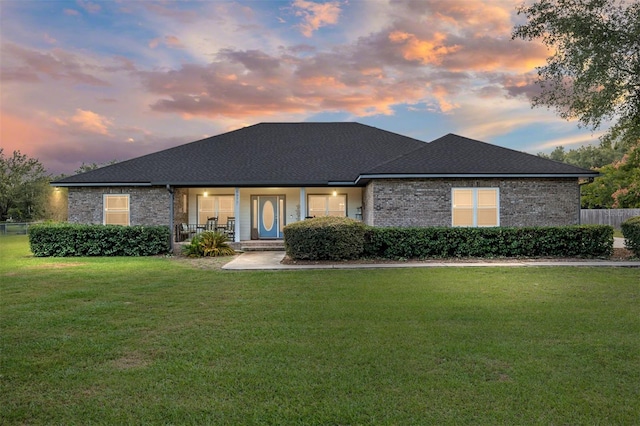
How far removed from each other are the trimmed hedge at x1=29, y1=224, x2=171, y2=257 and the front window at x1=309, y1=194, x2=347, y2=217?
774 centimetres

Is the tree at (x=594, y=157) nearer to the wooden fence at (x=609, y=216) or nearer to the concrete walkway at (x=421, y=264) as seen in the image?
the wooden fence at (x=609, y=216)

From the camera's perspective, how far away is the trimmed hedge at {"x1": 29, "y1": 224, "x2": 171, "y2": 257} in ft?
51.4

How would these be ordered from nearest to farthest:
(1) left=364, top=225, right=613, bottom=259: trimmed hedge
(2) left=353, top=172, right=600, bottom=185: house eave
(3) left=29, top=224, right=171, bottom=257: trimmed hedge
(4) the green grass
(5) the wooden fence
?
(4) the green grass → (1) left=364, top=225, right=613, bottom=259: trimmed hedge → (2) left=353, top=172, right=600, bottom=185: house eave → (3) left=29, top=224, right=171, bottom=257: trimmed hedge → (5) the wooden fence

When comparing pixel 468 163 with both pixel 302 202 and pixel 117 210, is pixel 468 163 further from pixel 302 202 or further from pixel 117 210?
pixel 117 210

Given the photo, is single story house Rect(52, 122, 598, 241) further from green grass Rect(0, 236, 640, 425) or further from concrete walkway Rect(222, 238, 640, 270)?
green grass Rect(0, 236, 640, 425)

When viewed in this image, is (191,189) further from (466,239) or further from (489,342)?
(489,342)

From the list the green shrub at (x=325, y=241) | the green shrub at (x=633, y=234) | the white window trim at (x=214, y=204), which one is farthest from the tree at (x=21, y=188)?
the green shrub at (x=633, y=234)

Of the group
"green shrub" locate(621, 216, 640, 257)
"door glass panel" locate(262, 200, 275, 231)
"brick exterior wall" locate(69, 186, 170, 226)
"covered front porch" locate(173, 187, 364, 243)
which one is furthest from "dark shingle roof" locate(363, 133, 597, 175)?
"brick exterior wall" locate(69, 186, 170, 226)

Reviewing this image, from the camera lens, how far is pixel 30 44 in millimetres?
16406

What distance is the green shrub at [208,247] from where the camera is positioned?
15.5 meters

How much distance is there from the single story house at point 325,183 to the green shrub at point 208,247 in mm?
2141

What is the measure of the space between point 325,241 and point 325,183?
220 inches

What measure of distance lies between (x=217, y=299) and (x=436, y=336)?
4205 mm

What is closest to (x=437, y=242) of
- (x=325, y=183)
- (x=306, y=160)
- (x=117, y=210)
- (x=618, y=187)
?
(x=325, y=183)
